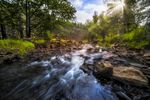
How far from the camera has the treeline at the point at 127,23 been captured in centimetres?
1220

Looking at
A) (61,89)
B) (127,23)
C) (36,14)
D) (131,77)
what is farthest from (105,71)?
(127,23)

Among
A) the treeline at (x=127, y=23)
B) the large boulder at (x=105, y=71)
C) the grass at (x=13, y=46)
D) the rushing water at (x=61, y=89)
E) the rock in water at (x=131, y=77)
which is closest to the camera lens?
the rushing water at (x=61, y=89)

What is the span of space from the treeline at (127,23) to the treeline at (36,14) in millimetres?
7937

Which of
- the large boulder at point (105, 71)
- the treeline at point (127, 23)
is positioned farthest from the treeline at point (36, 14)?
the large boulder at point (105, 71)

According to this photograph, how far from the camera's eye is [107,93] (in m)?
4.69

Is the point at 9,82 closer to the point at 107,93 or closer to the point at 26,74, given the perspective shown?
the point at 26,74

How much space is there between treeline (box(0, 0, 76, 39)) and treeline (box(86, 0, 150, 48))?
26.0 feet

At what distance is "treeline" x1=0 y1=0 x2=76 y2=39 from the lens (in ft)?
53.8

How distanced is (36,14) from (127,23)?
46.9 ft

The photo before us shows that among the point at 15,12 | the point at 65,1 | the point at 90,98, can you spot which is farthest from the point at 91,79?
the point at 65,1

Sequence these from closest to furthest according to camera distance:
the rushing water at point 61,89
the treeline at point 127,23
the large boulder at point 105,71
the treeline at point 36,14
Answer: the rushing water at point 61,89
the large boulder at point 105,71
the treeline at point 127,23
the treeline at point 36,14

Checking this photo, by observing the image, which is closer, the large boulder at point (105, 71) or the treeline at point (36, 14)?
the large boulder at point (105, 71)

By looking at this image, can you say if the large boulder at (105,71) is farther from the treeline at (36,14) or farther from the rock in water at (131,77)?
the treeline at (36,14)

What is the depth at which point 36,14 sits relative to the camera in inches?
722
